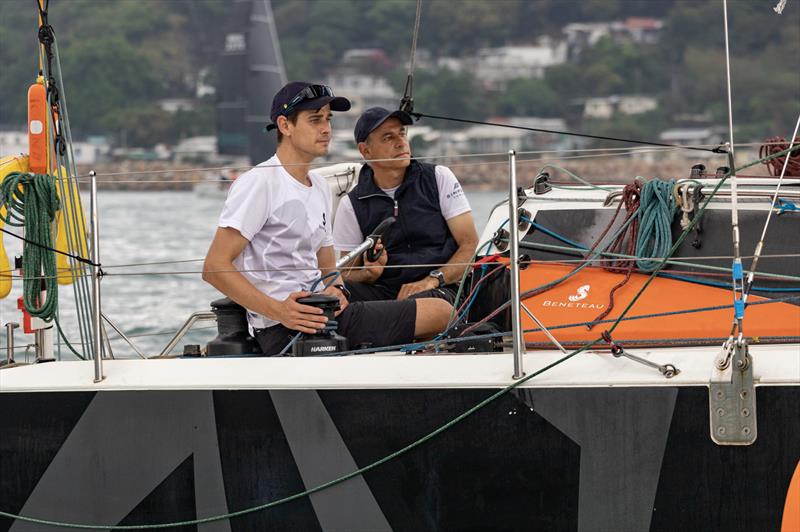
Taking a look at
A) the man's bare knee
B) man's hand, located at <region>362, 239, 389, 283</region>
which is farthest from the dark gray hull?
man's hand, located at <region>362, 239, 389, 283</region>

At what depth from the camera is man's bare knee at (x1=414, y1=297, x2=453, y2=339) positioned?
439cm

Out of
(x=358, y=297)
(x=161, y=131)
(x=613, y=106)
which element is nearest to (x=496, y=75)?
(x=613, y=106)

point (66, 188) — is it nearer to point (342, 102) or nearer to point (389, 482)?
point (342, 102)

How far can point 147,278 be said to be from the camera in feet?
54.4

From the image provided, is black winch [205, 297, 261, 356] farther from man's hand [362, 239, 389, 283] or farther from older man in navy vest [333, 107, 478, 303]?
older man in navy vest [333, 107, 478, 303]

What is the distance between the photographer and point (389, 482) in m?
3.52

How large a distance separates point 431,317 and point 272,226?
27.6 inches

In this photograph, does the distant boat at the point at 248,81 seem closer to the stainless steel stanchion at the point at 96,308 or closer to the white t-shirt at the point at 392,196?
the white t-shirt at the point at 392,196

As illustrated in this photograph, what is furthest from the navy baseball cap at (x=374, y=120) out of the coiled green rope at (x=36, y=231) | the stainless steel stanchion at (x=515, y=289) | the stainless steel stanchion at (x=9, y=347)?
the stainless steel stanchion at (x=515, y=289)

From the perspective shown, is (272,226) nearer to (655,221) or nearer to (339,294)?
(339,294)

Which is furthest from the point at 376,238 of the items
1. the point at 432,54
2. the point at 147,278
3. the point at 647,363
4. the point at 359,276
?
the point at 432,54

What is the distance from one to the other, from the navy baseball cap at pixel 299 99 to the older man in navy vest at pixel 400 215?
85cm

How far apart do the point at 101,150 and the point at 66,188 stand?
50730mm

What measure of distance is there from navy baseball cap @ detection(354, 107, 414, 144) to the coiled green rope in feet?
4.61
